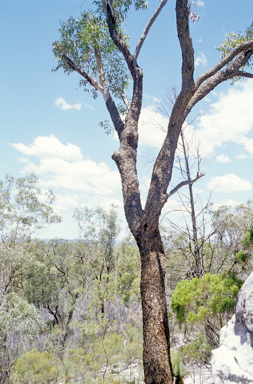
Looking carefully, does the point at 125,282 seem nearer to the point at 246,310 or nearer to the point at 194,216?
the point at 194,216

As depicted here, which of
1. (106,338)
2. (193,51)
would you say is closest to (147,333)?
(193,51)

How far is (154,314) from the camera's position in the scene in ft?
8.68

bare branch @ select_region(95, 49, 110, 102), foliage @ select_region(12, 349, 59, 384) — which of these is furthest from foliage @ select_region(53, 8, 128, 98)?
foliage @ select_region(12, 349, 59, 384)

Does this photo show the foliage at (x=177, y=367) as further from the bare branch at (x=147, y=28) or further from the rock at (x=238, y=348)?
the bare branch at (x=147, y=28)

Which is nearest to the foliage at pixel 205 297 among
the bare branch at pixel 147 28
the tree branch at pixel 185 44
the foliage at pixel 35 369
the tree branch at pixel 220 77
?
the tree branch at pixel 220 77

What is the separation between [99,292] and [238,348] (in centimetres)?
533

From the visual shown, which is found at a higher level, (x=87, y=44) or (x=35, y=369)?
(x=87, y=44)

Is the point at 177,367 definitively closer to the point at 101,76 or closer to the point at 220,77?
the point at 220,77

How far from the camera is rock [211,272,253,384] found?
222 centimetres

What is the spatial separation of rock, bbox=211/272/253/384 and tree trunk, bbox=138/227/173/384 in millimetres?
522

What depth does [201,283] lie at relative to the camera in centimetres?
353

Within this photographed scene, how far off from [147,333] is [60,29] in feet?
18.3

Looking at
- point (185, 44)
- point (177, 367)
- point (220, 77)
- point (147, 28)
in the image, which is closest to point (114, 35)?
point (147, 28)

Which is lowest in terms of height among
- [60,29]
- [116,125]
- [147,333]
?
[147,333]
